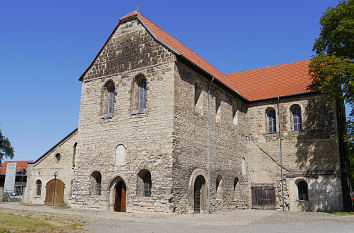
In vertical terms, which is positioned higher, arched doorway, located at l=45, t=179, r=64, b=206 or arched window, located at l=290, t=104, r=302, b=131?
arched window, located at l=290, t=104, r=302, b=131

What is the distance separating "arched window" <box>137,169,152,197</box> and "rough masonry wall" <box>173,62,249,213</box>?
1501 mm

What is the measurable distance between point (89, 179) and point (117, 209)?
217 cm

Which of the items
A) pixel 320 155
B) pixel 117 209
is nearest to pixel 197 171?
pixel 117 209

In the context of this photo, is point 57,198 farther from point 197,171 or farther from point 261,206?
point 261,206

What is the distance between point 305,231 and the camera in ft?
31.9

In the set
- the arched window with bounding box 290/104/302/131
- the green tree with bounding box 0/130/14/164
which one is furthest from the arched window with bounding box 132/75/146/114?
the green tree with bounding box 0/130/14/164

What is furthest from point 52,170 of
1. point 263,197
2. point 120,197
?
point 263,197

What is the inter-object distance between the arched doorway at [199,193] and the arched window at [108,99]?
5866 mm

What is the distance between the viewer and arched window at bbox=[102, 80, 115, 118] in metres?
18.1

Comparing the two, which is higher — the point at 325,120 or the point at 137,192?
the point at 325,120

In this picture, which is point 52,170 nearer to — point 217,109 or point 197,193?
point 197,193

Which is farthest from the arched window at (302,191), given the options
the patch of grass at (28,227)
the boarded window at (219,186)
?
the patch of grass at (28,227)

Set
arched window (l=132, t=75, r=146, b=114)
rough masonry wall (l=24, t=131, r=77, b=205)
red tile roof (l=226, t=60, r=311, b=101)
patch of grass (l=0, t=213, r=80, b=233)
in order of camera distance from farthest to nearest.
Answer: red tile roof (l=226, t=60, r=311, b=101) → rough masonry wall (l=24, t=131, r=77, b=205) → arched window (l=132, t=75, r=146, b=114) → patch of grass (l=0, t=213, r=80, b=233)

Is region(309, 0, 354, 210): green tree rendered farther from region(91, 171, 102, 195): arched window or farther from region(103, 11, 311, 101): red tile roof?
region(91, 171, 102, 195): arched window
